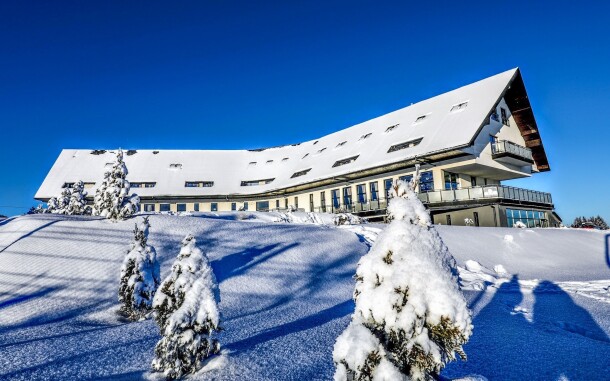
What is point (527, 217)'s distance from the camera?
30078 millimetres

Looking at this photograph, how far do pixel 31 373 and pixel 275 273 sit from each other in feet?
23.4

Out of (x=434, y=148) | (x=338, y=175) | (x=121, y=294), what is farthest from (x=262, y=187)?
(x=121, y=294)

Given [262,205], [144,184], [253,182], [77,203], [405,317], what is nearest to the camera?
[405,317]

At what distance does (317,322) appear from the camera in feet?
25.6

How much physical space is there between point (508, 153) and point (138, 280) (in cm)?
2954

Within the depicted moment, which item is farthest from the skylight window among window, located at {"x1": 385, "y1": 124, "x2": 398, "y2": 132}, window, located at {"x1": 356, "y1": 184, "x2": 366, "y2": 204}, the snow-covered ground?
the snow-covered ground

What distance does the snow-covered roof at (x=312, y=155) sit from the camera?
29.0 m

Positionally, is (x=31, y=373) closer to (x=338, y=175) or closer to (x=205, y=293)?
(x=205, y=293)

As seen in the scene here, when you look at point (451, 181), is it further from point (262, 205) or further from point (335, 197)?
point (262, 205)

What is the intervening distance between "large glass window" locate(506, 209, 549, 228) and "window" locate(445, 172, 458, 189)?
4.28 m

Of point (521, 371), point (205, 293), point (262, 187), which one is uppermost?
point (262, 187)

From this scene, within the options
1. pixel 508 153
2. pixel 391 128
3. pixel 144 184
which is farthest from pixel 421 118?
pixel 144 184

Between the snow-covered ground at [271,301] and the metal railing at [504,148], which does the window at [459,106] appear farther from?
the snow-covered ground at [271,301]

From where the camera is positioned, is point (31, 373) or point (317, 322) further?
point (317, 322)
